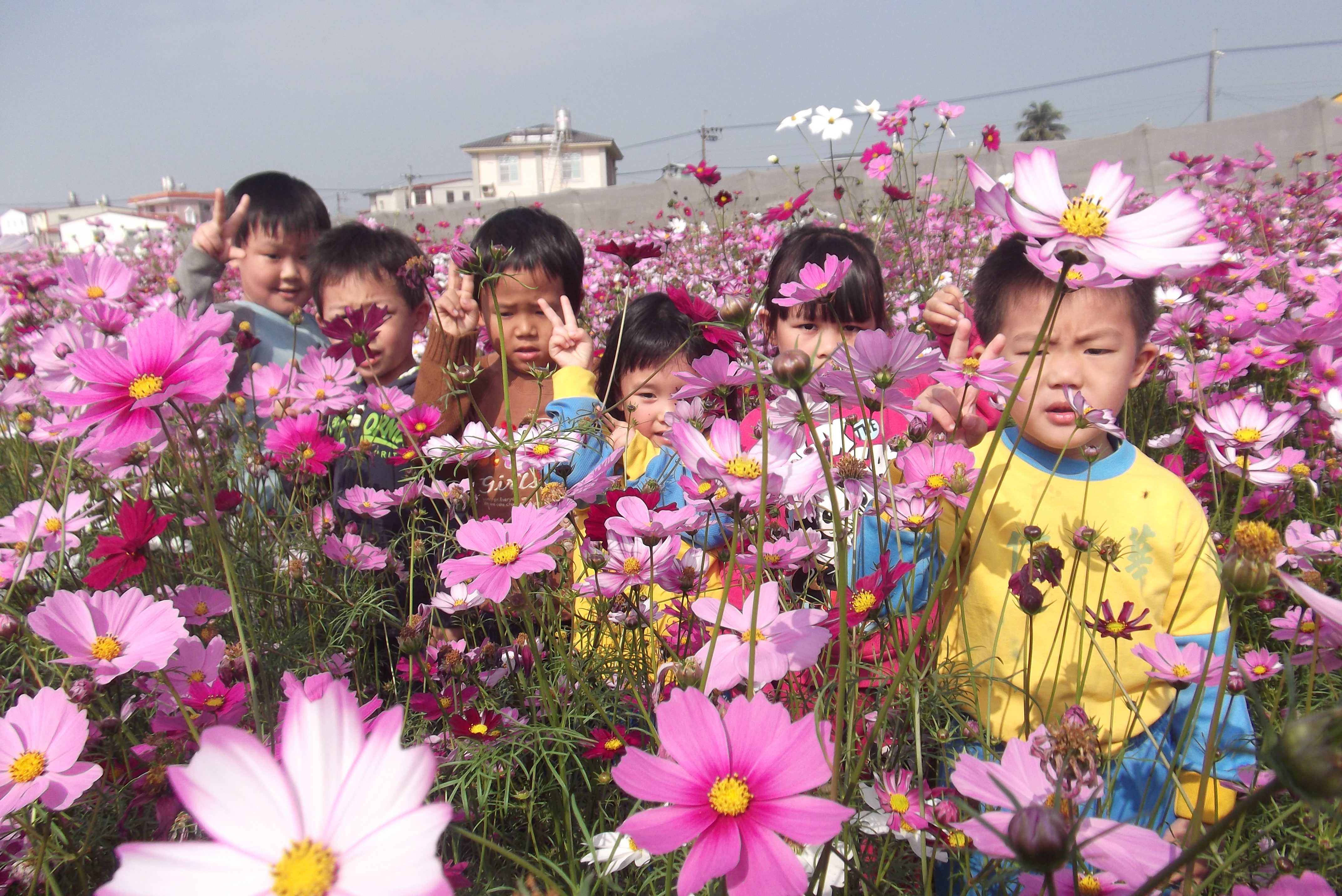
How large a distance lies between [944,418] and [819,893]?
1.69ft

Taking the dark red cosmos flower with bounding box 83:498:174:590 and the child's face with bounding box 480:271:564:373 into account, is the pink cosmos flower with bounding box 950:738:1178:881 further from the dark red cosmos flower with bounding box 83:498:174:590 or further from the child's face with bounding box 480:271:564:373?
the child's face with bounding box 480:271:564:373

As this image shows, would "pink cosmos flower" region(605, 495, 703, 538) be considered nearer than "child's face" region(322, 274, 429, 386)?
Yes

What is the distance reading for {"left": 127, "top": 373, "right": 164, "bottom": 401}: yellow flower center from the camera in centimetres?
47

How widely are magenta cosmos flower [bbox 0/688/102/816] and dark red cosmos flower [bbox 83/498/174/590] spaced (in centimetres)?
13

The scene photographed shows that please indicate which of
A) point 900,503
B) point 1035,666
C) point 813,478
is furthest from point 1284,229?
point 813,478

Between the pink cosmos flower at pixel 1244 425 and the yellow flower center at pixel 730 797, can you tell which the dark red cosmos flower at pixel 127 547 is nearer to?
the yellow flower center at pixel 730 797

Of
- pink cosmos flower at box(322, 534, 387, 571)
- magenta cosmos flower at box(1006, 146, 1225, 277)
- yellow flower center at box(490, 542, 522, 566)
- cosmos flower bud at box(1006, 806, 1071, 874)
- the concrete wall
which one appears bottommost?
pink cosmos flower at box(322, 534, 387, 571)

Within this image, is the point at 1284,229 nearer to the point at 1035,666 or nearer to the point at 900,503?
the point at 1035,666

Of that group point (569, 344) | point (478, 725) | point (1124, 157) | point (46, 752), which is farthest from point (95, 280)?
point (1124, 157)

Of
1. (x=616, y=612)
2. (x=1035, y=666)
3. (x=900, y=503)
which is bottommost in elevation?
(x=1035, y=666)

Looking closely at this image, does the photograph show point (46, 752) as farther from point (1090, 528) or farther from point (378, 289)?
point (378, 289)

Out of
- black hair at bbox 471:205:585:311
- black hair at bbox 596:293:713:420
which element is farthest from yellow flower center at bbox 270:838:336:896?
black hair at bbox 471:205:585:311

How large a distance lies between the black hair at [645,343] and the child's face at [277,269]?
30.4 inches

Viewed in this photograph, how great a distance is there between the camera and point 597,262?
3.25 m
